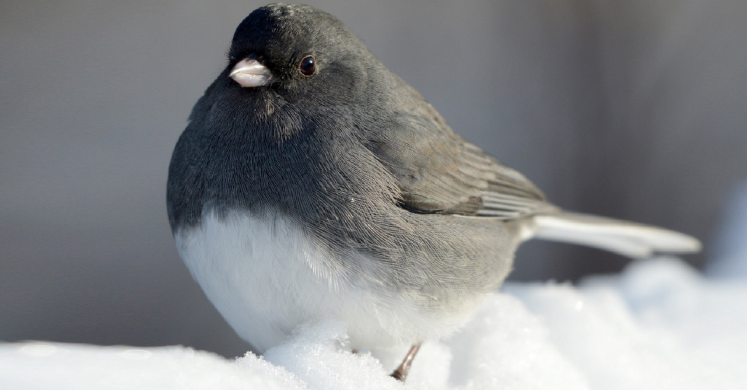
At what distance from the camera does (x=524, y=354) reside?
3.97 feet

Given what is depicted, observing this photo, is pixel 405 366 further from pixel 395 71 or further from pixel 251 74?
pixel 395 71

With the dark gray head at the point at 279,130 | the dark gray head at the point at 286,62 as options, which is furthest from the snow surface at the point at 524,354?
the dark gray head at the point at 286,62

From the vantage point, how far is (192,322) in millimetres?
2145

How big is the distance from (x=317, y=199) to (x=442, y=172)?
369mm

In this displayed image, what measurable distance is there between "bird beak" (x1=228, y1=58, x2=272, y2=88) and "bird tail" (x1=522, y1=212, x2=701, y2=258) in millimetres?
907

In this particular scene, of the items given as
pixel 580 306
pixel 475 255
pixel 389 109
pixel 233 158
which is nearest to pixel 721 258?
pixel 580 306

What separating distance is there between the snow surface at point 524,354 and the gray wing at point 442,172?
283mm

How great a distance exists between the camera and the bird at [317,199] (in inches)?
38.8

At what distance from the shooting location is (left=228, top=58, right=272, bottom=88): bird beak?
102 centimetres

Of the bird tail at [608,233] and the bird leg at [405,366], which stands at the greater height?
the bird tail at [608,233]

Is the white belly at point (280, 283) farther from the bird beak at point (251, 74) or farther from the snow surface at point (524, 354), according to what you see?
the bird beak at point (251, 74)

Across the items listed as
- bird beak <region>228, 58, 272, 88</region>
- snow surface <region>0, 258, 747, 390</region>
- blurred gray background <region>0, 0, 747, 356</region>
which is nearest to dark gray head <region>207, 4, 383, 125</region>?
bird beak <region>228, 58, 272, 88</region>

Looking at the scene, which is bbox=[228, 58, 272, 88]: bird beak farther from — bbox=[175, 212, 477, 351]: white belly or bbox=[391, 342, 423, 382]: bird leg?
bbox=[391, 342, 423, 382]: bird leg

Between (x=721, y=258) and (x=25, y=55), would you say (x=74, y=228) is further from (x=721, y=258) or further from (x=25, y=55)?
(x=721, y=258)
